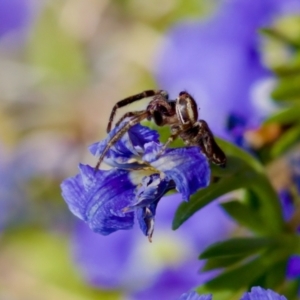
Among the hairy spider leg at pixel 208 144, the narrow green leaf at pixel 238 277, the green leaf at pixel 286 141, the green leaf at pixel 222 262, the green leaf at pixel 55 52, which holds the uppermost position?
the green leaf at pixel 55 52

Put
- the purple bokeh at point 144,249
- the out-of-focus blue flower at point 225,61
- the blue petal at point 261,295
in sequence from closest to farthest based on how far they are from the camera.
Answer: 1. the blue petal at point 261,295
2. the out-of-focus blue flower at point 225,61
3. the purple bokeh at point 144,249

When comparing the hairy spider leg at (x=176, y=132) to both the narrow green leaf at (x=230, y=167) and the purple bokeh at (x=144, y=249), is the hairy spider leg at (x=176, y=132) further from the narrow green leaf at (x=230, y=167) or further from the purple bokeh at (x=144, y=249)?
the purple bokeh at (x=144, y=249)

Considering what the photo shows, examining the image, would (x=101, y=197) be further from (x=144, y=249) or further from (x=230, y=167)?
(x=144, y=249)

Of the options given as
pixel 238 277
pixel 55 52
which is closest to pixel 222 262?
pixel 238 277

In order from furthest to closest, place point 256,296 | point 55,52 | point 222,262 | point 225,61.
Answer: point 55,52, point 225,61, point 222,262, point 256,296

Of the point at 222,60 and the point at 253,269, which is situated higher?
the point at 222,60

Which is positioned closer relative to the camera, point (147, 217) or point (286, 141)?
point (147, 217)

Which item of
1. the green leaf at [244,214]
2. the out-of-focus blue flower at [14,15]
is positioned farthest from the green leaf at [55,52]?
the green leaf at [244,214]

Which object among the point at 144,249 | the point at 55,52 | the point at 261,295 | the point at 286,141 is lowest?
the point at 261,295

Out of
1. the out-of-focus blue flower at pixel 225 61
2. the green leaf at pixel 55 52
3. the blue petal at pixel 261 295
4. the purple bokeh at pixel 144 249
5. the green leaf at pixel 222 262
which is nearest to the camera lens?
the blue petal at pixel 261 295
